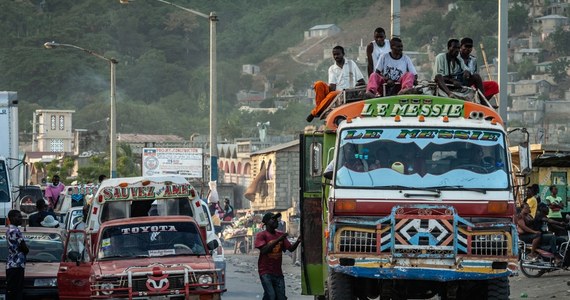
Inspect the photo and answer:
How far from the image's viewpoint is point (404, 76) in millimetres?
17922

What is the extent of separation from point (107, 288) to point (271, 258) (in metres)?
2.85

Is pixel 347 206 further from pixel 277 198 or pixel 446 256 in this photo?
pixel 277 198

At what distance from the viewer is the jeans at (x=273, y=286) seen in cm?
1909

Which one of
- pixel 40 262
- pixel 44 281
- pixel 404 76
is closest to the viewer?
pixel 404 76

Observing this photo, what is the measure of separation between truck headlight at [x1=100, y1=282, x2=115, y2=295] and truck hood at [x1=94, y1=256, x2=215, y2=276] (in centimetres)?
12

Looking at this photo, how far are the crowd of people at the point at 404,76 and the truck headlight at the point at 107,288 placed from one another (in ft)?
11.5

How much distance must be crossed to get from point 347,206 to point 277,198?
226 feet

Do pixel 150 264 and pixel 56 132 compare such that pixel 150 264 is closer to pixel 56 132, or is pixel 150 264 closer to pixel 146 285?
pixel 146 285

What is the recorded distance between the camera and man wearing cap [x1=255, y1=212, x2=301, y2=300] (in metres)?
19.1

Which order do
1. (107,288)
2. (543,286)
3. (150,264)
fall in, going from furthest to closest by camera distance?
(543,286), (150,264), (107,288)

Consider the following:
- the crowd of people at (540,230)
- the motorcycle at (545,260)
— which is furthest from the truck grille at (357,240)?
the crowd of people at (540,230)

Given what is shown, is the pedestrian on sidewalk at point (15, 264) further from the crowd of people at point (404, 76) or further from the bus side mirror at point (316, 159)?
the bus side mirror at point (316, 159)

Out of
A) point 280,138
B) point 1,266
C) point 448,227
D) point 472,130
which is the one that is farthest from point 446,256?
point 280,138

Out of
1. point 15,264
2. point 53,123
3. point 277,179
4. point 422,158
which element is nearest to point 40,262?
point 15,264
